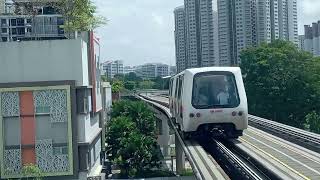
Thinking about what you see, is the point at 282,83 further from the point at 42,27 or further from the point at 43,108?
the point at 43,108

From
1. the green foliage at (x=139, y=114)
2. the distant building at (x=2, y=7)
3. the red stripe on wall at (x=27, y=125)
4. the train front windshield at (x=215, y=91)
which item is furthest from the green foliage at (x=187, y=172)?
the train front windshield at (x=215, y=91)

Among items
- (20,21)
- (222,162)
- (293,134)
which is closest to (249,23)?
(20,21)

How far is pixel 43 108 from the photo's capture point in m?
19.2

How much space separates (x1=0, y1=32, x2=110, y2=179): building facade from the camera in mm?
19047

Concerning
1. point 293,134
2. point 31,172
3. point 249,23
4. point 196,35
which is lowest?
point 31,172

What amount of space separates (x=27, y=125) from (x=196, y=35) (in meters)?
52.7

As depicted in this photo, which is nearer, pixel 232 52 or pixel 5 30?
pixel 5 30

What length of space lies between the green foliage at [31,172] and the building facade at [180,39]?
56.5m

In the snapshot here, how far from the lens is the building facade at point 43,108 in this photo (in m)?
19.0

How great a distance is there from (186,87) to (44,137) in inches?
250

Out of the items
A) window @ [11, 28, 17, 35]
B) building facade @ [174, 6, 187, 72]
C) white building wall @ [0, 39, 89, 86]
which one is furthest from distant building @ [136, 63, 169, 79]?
white building wall @ [0, 39, 89, 86]

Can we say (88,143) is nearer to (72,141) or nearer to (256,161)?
(72,141)

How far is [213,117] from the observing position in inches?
628

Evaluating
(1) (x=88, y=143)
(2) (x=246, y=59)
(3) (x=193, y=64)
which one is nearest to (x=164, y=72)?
(3) (x=193, y=64)
